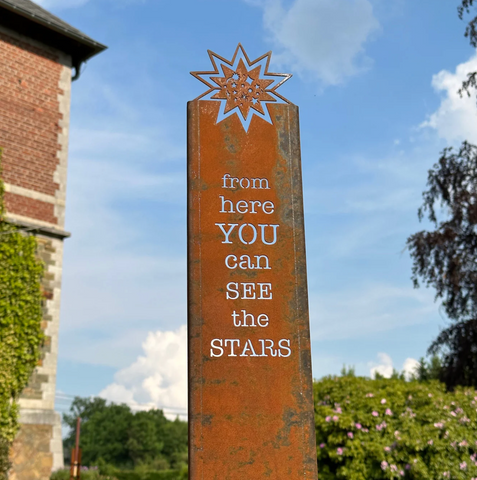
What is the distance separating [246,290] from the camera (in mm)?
5059

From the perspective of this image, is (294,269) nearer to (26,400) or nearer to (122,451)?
(26,400)

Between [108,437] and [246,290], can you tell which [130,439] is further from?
[246,290]

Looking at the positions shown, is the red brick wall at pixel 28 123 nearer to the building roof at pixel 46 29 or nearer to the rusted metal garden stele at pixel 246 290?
the building roof at pixel 46 29

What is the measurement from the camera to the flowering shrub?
930cm

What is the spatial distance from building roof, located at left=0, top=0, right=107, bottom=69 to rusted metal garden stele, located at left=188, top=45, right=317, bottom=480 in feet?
32.1

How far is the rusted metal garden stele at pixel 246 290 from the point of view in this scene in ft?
15.7

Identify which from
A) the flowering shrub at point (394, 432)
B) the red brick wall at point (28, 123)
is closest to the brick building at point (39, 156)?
the red brick wall at point (28, 123)

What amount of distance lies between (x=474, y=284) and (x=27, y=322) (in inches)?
449

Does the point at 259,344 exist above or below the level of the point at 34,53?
below

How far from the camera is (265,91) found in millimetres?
5645

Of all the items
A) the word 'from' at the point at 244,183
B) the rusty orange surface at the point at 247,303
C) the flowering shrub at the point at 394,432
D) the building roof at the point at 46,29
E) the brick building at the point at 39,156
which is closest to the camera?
the rusty orange surface at the point at 247,303

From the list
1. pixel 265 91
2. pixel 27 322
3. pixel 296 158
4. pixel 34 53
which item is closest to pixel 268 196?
pixel 296 158

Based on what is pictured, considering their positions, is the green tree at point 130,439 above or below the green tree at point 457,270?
below

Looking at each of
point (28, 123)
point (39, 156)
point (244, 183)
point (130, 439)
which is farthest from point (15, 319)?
point (130, 439)
